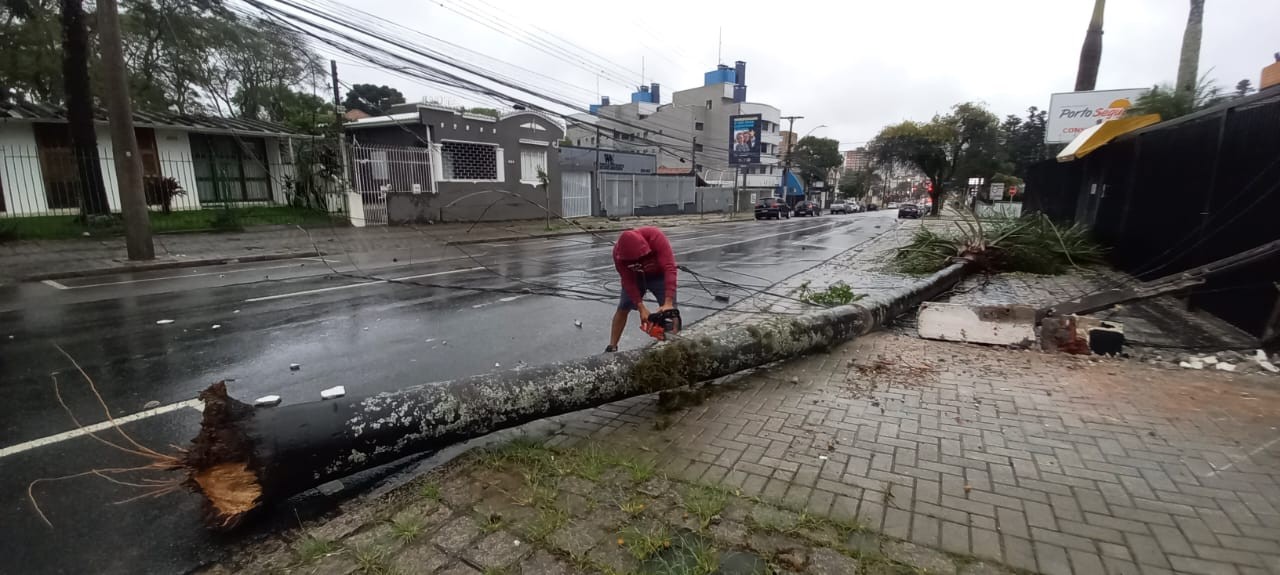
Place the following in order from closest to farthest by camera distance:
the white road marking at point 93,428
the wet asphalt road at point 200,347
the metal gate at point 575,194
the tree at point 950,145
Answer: the wet asphalt road at point 200,347
the white road marking at point 93,428
the metal gate at point 575,194
the tree at point 950,145

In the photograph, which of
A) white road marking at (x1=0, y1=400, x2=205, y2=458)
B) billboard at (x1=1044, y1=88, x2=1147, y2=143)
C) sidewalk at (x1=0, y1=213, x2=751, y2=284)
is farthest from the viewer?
billboard at (x1=1044, y1=88, x2=1147, y2=143)

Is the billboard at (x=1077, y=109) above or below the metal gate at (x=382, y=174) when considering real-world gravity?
above

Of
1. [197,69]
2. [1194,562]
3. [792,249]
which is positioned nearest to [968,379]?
[1194,562]

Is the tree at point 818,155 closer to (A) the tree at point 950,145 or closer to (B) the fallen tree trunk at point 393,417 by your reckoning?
(A) the tree at point 950,145

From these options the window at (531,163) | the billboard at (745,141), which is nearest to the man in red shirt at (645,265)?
the window at (531,163)

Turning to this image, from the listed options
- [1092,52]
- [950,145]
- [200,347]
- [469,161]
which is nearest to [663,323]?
[200,347]

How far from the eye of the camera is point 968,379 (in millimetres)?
4508

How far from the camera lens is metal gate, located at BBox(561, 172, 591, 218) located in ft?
95.9

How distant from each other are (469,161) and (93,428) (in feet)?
66.3

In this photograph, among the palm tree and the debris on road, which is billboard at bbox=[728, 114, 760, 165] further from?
the debris on road

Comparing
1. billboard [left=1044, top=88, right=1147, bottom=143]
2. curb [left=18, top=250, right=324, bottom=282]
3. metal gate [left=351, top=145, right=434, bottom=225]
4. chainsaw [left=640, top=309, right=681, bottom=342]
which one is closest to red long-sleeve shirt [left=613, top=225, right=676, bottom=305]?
chainsaw [left=640, top=309, right=681, bottom=342]

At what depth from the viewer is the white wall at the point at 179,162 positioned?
1877cm

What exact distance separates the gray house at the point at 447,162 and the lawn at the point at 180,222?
226 cm

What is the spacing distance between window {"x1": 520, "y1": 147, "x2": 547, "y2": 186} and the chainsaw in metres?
21.9
